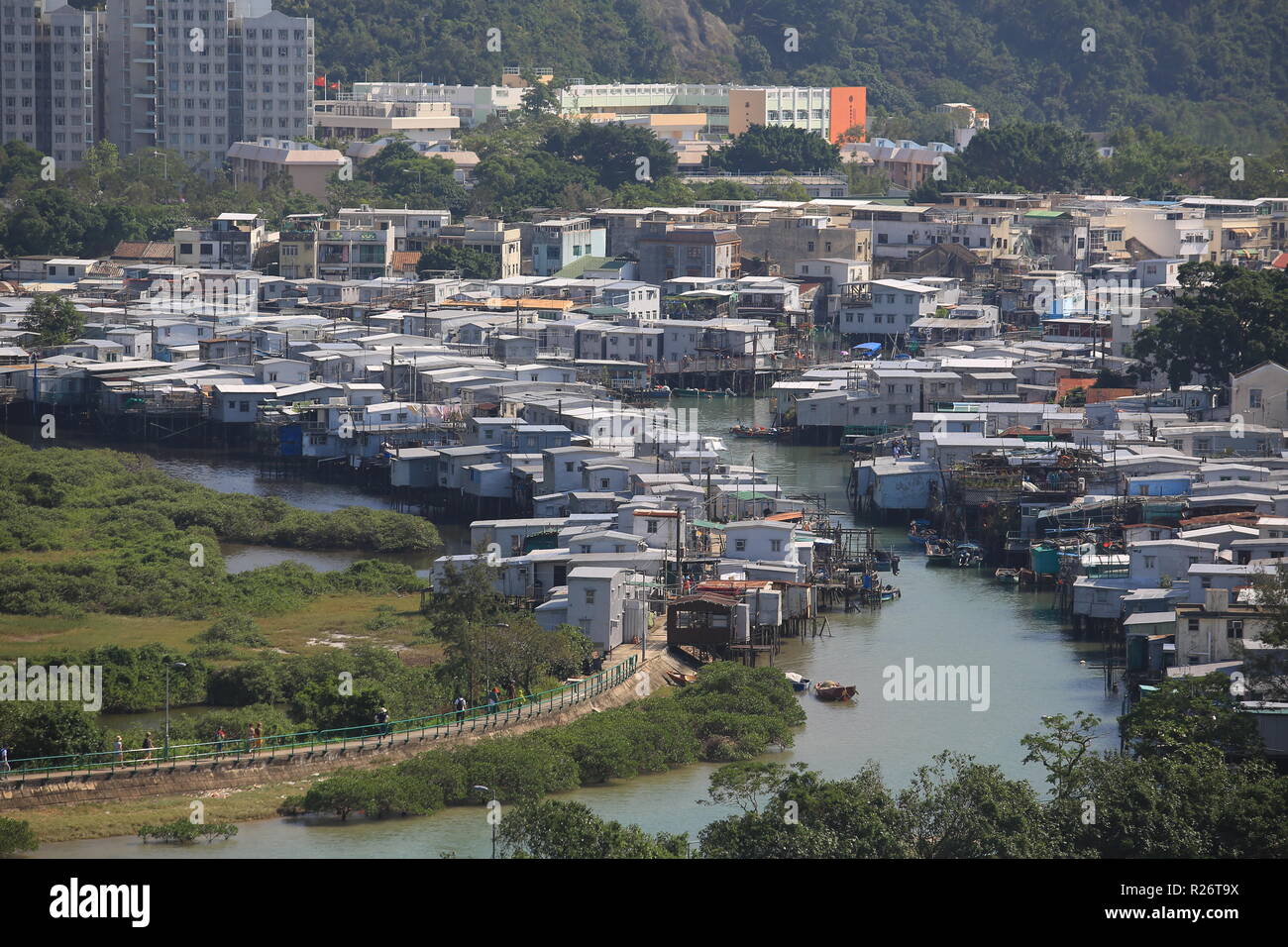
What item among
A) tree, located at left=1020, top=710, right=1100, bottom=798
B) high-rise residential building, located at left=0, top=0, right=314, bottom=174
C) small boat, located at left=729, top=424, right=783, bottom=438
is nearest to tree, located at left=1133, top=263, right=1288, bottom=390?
small boat, located at left=729, top=424, right=783, bottom=438

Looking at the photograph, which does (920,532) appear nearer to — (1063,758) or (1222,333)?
(1222,333)

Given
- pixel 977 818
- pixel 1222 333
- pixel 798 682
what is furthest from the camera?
pixel 1222 333

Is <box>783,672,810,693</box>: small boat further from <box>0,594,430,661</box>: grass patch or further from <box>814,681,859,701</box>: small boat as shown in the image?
<box>0,594,430,661</box>: grass patch

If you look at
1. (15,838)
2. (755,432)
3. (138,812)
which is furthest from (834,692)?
(755,432)

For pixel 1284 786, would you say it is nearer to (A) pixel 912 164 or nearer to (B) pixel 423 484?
(B) pixel 423 484

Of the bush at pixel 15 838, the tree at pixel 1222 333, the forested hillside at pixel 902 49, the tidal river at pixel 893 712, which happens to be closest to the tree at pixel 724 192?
the forested hillside at pixel 902 49

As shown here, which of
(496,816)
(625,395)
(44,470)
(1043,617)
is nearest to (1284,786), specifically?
(496,816)
